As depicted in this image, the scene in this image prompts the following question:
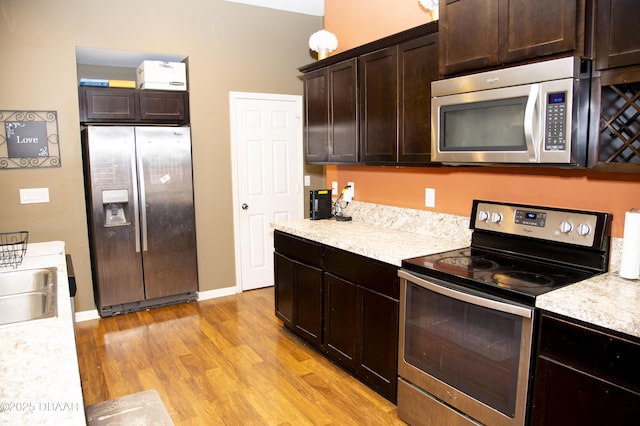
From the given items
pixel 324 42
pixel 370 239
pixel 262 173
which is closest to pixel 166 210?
pixel 262 173

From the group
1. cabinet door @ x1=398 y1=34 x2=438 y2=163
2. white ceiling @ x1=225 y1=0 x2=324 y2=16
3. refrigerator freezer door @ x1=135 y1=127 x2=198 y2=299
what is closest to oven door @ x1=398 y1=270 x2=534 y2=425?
cabinet door @ x1=398 y1=34 x2=438 y2=163

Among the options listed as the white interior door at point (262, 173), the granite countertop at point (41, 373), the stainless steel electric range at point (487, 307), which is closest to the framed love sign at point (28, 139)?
the white interior door at point (262, 173)

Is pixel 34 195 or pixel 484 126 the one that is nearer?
pixel 484 126

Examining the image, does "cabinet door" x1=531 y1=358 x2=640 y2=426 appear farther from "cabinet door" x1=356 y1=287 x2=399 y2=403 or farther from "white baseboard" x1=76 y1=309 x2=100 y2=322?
"white baseboard" x1=76 y1=309 x2=100 y2=322

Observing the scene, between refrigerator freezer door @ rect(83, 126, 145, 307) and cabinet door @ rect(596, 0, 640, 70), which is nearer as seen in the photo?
cabinet door @ rect(596, 0, 640, 70)

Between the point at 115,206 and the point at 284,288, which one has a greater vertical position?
the point at 115,206

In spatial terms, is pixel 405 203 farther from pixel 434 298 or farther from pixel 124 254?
pixel 124 254

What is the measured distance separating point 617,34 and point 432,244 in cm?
143

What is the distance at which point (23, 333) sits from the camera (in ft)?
4.78

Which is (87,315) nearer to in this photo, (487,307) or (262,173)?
(262,173)

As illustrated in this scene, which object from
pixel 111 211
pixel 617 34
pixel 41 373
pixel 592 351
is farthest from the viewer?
pixel 111 211

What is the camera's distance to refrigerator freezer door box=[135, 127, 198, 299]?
411cm

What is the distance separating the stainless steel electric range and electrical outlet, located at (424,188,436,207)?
53 cm

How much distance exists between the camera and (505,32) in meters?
2.08
